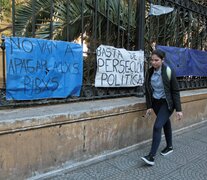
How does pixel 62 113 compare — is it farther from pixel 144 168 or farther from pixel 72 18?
pixel 72 18

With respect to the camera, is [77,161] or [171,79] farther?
[171,79]

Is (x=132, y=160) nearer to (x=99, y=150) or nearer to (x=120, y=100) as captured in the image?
(x=99, y=150)

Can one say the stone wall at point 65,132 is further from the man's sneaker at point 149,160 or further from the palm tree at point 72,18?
the palm tree at point 72,18

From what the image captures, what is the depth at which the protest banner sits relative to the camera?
15.8ft

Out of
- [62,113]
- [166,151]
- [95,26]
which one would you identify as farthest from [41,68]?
[166,151]

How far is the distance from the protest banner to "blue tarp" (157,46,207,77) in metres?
0.90

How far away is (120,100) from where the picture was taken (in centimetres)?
509

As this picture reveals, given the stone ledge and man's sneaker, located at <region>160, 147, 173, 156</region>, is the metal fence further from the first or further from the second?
man's sneaker, located at <region>160, 147, 173, 156</region>

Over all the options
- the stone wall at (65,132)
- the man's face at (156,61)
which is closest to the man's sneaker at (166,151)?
the stone wall at (65,132)

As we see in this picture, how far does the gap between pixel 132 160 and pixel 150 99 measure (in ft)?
3.12

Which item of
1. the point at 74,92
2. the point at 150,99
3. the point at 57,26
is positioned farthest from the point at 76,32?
the point at 150,99

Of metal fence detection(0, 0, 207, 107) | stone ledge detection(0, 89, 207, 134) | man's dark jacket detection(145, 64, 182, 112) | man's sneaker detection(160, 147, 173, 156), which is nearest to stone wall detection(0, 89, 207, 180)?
stone ledge detection(0, 89, 207, 134)

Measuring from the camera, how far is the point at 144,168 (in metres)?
4.36

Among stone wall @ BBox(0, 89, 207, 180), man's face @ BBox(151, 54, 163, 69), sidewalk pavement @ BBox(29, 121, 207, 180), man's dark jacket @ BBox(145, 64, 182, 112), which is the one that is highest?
man's face @ BBox(151, 54, 163, 69)
